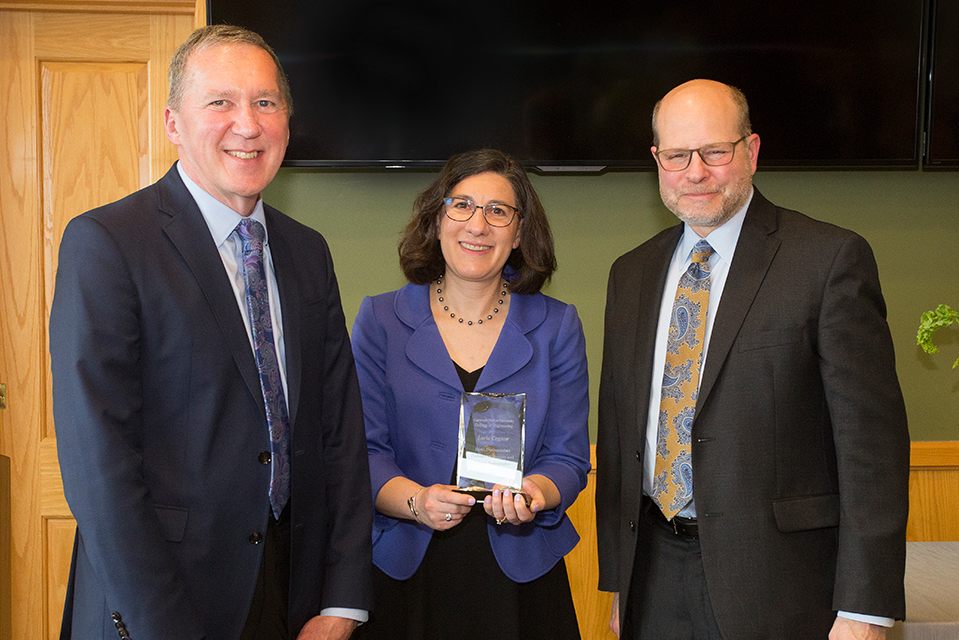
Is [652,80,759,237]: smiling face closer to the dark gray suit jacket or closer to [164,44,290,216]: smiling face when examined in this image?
the dark gray suit jacket

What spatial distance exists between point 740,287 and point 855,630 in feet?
2.57

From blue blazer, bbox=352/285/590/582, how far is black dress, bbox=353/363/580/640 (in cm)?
4

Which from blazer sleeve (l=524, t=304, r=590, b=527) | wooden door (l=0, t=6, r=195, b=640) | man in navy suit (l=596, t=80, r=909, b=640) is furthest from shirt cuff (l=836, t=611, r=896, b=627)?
wooden door (l=0, t=6, r=195, b=640)

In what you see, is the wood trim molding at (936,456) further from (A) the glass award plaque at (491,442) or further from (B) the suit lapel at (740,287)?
(A) the glass award plaque at (491,442)

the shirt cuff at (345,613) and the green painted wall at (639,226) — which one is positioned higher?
the green painted wall at (639,226)

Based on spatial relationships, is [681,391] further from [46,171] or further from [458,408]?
[46,171]

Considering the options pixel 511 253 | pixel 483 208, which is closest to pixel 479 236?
pixel 483 208

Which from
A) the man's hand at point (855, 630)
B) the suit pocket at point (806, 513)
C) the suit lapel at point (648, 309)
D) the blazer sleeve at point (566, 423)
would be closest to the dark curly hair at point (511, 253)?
the blazer sleeve at point (566, 423)

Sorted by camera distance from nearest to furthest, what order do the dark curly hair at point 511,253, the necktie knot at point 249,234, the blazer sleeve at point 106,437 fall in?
the blazer sleeve at point 106,437
the necktie knot at point 249,234
the dark curly hair at point 511,253

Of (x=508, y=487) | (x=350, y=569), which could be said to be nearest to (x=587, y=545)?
(x=508, y=487)

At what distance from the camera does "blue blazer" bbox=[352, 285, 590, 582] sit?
203 centimetres

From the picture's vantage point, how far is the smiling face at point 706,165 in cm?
191

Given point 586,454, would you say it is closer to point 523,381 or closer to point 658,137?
point 523,381

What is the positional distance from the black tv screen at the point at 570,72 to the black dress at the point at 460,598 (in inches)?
66.8
